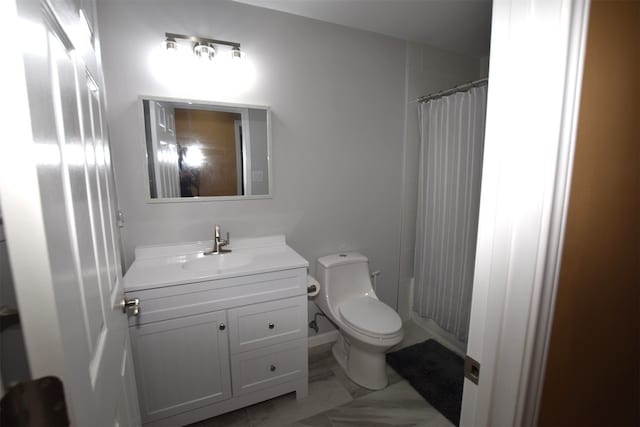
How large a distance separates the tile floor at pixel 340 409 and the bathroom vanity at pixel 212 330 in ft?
0.36

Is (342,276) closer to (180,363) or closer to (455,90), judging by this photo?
(180,363)

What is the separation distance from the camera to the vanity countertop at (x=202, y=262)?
1370 mm

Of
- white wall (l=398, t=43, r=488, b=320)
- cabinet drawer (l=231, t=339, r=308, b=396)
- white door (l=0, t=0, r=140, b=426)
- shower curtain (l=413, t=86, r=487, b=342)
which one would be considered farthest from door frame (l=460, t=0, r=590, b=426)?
white wall (l=398, t=43, r=488, b=320)

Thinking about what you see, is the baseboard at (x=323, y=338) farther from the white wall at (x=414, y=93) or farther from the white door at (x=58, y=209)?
the white door at (x=58, y=209)

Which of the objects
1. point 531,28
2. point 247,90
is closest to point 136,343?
point 247,90

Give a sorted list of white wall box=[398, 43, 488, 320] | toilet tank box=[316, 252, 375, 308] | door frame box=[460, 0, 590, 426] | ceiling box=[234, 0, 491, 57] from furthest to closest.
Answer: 1. white wall box=[398, 43, 488, 320]
2. toilet tank box=[316, 252, 375, 308]
3. ceiling box=[234, 0, 491, 57]
4. door frame box=[460, 0, 590, 426]

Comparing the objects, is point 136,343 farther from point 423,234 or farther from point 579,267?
point 423,234

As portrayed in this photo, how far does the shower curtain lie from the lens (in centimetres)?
191

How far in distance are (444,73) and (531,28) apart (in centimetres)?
218

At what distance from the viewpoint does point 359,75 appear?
6.84ft

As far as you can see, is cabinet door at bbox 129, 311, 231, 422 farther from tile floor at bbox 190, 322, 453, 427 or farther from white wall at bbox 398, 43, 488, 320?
white wall at bbox 398, 43, 488, 320

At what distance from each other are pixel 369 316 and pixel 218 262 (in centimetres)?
105

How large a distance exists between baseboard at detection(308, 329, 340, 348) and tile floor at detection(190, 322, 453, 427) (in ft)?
0.93

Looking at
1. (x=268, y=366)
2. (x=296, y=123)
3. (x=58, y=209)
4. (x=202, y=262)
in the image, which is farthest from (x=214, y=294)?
(x=296, y=123)
